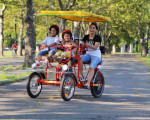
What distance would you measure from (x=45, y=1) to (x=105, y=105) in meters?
33.1

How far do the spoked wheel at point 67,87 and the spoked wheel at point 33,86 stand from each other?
82cm

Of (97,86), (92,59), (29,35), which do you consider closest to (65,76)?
(92,59)

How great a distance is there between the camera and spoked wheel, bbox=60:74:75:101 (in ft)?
23.7

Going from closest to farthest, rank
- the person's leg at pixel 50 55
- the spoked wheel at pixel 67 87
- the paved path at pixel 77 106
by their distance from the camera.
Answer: the paved path at pixel 77 106, the spoked wheel at pixel 67 87, the person's leg at pixel 50 55

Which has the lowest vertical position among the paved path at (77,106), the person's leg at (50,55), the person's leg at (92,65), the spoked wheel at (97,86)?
the paved path at (77,106)

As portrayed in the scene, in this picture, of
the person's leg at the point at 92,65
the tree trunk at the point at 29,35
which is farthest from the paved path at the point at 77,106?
the tree trunk at the point at 29,35

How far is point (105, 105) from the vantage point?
7.14m

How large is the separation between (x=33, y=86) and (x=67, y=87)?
87cm

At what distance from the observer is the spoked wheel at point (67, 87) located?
7227 millimetres

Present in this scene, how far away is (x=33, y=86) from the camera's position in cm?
776

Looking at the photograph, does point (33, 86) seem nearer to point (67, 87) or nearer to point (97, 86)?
point (67, 87)

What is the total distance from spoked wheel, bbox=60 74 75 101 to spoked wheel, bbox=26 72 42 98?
0.82 metres

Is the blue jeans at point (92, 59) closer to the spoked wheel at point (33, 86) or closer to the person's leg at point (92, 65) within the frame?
the person's leg at point (92, 65)

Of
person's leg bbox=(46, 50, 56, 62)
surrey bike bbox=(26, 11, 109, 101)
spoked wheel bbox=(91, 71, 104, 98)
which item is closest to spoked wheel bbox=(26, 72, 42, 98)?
surrey bike bbox=(26, 11, 109, 101)
